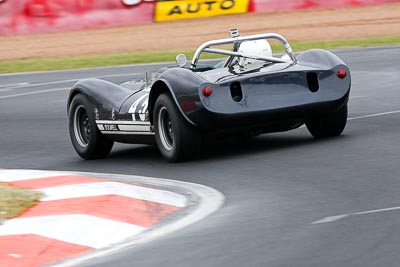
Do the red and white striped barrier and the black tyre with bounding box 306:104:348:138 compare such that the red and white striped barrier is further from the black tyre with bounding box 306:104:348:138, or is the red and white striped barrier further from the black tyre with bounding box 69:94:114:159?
the black tyre with bounding box 306:104:348:138

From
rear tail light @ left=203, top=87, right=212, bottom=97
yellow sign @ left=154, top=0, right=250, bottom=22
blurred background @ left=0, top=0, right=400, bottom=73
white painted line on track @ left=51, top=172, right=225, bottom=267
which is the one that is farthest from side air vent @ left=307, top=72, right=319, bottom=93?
yellow sign @ left=154, top=0, right=250, bottom=22

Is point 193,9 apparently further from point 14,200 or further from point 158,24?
point 14,200

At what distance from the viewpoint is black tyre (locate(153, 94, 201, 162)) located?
33.7ft

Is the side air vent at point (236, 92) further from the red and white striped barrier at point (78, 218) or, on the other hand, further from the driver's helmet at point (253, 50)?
the red and white striped barrier at point (78, 218)

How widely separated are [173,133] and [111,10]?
72.2 feet

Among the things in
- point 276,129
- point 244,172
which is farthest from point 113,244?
point 276,129

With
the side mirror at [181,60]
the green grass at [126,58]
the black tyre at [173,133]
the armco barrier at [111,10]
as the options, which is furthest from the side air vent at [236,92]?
the armco barrier at [111,10]

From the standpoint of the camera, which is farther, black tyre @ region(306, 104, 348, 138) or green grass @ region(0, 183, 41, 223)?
black tyre @ region(306, 104, 348, 138)

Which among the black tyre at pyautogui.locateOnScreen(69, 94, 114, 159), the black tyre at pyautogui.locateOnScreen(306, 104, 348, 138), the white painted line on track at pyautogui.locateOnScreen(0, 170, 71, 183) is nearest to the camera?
the white painted line on track at pyautogui.locateOnScreen(0, 170, 71, 183)

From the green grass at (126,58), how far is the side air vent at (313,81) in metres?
13.7

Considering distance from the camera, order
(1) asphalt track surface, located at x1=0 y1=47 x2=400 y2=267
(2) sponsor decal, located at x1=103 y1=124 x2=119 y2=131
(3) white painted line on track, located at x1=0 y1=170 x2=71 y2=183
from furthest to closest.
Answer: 1. (2) sponsor decal, located at x1=103 y1=124 x2=119 y2=131
2. (3) white painted line on track, located at x1=0 y1=170 x2=71 y2=183
3. (1) asphalt track surface, located at x1=0 y1=47 x2=400 y2=267

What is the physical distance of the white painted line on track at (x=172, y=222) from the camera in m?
6.62

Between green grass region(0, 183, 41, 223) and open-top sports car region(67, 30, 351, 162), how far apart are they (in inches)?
81.3

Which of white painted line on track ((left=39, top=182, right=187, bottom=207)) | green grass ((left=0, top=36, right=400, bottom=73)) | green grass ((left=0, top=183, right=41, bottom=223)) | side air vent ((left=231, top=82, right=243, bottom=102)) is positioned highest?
side air vent ((left=231, top=82, right=243, bottom=102))
